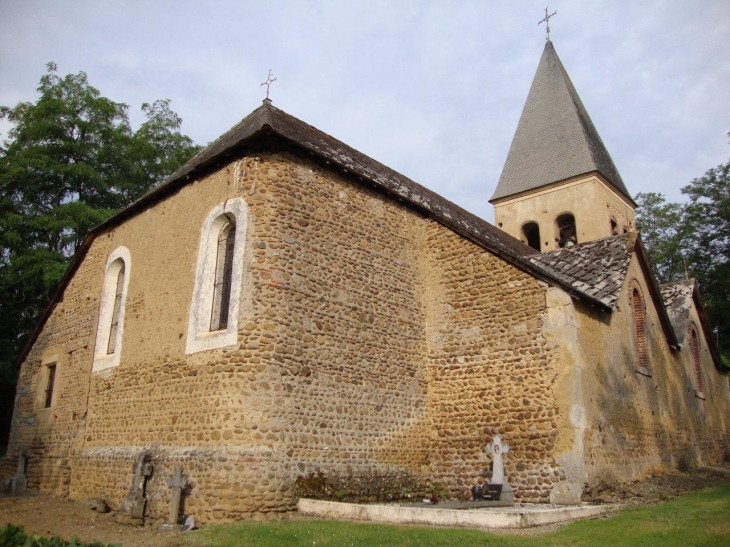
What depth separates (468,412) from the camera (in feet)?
39.7

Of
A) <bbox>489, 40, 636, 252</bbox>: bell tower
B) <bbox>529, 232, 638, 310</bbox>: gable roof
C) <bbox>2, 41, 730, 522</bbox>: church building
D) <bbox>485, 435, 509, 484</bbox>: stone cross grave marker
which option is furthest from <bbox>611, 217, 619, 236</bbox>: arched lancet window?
<bbox>485, 435, 509, 484</bbox>: stone cross grave marker

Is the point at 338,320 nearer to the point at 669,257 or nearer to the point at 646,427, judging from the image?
the point at 646,427

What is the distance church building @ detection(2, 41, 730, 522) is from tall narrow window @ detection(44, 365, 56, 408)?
0.14m

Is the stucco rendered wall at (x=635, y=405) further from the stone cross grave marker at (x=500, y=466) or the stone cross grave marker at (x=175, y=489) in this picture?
the stone cross grave marker at (x=175, y=489)

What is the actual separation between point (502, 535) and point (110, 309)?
1075 cm

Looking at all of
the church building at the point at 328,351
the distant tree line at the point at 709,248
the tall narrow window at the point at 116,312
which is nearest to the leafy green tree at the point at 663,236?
the distant tree line at the point at 709,248

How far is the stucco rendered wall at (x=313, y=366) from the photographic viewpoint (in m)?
9.77

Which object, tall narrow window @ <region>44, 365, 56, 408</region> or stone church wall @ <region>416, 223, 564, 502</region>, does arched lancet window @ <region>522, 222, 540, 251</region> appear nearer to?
stone church wall @ <region>416, 223, 564, 502</region>

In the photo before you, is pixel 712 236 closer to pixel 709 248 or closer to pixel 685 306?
pixel 709 248

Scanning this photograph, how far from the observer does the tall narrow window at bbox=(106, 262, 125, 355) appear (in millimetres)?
13758

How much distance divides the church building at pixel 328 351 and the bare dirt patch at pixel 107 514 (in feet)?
1.30

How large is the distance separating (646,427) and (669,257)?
22932mm

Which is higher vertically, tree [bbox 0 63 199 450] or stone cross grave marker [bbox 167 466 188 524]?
tree [bbox 0 63 199 450]

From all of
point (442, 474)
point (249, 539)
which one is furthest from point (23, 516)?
point (442, 474)
